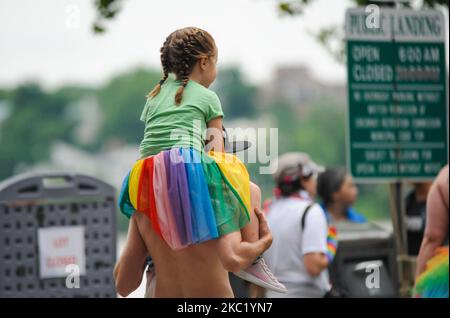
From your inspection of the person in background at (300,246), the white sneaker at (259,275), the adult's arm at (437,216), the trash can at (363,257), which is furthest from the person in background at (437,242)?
the trash can at (363,257)

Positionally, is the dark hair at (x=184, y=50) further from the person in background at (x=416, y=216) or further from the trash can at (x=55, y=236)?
the person in background at (x=416, y=216)

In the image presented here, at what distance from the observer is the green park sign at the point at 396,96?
7.12 metres

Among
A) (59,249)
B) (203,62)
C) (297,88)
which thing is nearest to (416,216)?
(59,249)

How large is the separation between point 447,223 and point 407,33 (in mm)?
2997

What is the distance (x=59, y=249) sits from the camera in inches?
210

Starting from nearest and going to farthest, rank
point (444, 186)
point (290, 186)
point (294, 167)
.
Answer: point (444, 186) → point (290, 186) → point (294, 167)

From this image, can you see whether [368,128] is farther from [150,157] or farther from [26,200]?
[150,157]

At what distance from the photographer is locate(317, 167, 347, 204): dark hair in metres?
7.63

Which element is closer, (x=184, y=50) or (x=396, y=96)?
(x=184, y=50)

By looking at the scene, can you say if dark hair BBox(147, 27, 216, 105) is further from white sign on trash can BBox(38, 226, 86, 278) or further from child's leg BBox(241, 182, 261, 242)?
white sign on trash can BBox(38, 226, 86, 278)

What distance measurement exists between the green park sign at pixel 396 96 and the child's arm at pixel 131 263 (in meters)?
4.48

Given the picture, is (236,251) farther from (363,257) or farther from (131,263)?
(363,257)

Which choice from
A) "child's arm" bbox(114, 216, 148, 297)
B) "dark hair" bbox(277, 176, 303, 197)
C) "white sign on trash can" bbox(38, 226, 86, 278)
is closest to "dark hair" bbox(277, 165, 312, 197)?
"dark hair" bbox(277, 176, 303, 197)

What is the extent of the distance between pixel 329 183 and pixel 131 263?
194 inches
